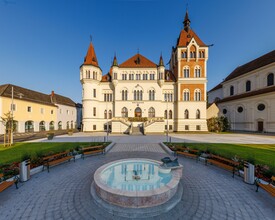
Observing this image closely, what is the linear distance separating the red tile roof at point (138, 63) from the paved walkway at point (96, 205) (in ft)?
87.4

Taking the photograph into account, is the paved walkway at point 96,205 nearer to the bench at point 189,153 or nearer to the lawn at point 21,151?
the bench at point 189,153

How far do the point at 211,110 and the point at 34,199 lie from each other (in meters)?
37.3

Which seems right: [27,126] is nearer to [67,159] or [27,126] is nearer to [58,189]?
[67,159]

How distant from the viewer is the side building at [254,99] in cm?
2611

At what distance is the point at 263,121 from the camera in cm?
2694

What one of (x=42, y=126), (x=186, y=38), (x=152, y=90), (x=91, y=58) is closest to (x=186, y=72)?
(x=152, y=90)

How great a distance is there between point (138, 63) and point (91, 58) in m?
12.3

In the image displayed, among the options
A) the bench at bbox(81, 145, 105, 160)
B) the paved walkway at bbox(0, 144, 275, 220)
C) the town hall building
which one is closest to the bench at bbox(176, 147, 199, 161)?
the paved walkway at bbox(0, 144, 275, 220)

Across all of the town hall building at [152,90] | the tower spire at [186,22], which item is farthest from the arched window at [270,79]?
the tower spire at [186,22]

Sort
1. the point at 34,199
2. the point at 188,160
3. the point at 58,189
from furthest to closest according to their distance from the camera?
the point at 188,160 < the point at 58,189 < the point at 34,199

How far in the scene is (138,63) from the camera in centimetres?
2983

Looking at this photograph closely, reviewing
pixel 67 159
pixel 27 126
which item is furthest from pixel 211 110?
pixel 27 126

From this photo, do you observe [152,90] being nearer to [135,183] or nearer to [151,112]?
[151,112]

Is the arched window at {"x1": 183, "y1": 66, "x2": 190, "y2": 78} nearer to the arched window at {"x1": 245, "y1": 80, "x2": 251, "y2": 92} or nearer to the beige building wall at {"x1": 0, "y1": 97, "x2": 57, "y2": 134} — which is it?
the arched window at {"x1": 245, "y1": 80, "x2": 251, "y2": 92}
